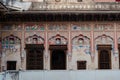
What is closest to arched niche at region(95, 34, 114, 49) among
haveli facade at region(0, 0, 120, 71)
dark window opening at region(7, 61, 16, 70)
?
haveli facade at region(0, 0, 120, 71)

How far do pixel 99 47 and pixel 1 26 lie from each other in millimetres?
6185

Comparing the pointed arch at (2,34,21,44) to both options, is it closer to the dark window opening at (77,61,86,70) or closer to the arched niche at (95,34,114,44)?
the dark window opening at (77,61,86,70)

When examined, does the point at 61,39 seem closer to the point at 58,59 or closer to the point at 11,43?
the point at 58,59

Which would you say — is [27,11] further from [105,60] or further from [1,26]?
[105,60]

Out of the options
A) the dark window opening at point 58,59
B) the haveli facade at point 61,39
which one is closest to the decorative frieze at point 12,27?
the haveli facade at point 61,39

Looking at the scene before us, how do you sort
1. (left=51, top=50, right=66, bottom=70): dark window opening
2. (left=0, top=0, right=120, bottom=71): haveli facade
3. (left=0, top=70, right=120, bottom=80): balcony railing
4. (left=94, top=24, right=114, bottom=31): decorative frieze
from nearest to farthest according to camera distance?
(left=0, top=70, right=120, bottom=80): balcony railing → (left=0, top=0, right=120, bottom=71): haveli facade → (left=51, top=50, right=66, bottom=70): dark window opening → (left=94, top=24, right=114, bottom=31): decorative frieze

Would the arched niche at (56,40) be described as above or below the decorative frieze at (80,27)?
below

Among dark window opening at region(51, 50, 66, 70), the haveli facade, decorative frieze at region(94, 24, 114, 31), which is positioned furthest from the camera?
decorative frieze at region(94, 24, 114, 31)

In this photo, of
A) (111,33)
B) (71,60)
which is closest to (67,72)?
(71,60)

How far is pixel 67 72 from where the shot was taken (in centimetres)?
1298

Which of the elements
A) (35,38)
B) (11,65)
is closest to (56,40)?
(35,38)

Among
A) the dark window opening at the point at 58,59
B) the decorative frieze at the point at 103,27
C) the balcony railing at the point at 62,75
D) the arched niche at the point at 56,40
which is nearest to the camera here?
the balcony railing at the point at 62,75

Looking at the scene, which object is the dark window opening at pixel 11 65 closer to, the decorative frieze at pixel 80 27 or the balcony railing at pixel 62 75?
the decorative frieze at pixel 80 27

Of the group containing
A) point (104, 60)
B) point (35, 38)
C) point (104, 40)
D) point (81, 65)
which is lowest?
point (81, 65)
